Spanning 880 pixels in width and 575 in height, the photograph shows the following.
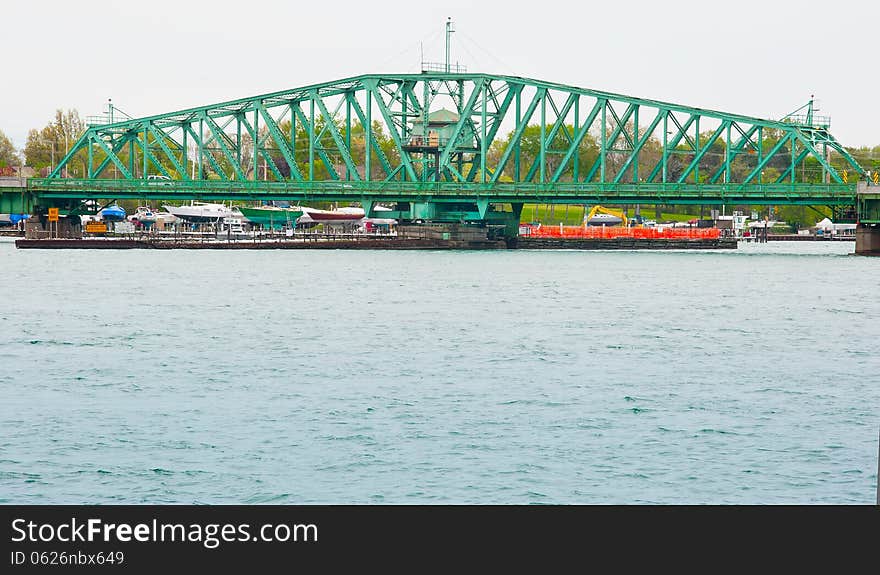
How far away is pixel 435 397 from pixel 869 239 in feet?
384

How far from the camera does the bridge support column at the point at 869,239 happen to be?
14688 centimetres

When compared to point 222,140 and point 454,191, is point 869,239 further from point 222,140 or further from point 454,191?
point 222,140

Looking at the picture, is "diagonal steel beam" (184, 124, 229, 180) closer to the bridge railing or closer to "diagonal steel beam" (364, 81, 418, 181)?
the bridge railing

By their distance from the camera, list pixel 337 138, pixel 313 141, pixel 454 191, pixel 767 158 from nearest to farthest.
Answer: pixel 767 158 → pixel 454 191 → pixel 337 138 → pixel 313 141

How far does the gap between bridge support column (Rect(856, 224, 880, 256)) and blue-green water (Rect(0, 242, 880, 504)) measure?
2539 inches

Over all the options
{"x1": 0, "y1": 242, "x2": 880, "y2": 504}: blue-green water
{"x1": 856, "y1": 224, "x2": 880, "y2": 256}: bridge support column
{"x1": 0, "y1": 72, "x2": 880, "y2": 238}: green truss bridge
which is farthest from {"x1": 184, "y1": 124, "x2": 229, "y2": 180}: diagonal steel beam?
{"x1": 0, "y1": 242, "x2": 880, "y2": 504}: blue-green water

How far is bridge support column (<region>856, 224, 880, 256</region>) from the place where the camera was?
482 ft

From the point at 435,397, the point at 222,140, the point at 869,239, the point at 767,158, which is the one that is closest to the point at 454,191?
the point at 222,140

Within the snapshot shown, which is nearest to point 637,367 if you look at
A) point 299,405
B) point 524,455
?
point 299,405

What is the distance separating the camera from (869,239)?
148m

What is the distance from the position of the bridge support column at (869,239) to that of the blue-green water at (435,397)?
64.5 metres

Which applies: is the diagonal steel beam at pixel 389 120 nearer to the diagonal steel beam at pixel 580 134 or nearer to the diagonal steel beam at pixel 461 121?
the diagonal steel beam at pixel 461 121
